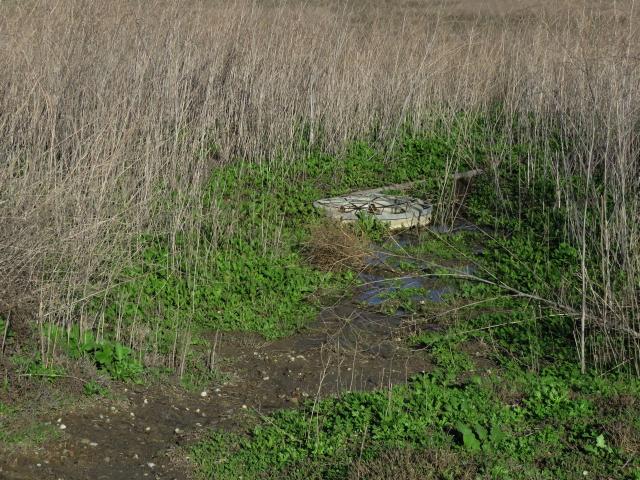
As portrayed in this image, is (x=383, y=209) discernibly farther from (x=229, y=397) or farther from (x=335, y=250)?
(x=229, y=397)

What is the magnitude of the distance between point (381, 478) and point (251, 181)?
4.95 m

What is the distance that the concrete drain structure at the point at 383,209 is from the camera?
7383 millimetres

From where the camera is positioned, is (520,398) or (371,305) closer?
(520,398)

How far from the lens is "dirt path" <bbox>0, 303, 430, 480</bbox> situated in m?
3.80

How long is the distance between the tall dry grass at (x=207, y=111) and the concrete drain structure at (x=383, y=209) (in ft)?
3.44

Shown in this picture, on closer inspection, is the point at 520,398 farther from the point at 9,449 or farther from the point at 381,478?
the point at 9,449

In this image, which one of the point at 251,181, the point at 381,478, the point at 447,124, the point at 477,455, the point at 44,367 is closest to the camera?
the point at 381,478

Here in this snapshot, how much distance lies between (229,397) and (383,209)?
3.44 m

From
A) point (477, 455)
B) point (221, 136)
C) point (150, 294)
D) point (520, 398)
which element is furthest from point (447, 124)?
point (477, 455)

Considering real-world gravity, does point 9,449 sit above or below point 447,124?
below

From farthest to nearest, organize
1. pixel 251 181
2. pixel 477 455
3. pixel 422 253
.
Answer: pixel 251 181, pixel 422 253, pixel 477 455

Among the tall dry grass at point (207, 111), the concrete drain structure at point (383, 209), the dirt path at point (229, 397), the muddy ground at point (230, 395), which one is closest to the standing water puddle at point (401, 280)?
the muddy ground at point (230, 395)

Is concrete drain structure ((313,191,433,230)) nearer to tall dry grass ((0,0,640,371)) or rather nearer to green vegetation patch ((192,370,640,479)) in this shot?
tall dry grass ((0,0,640,371))

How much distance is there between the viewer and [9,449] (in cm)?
379
